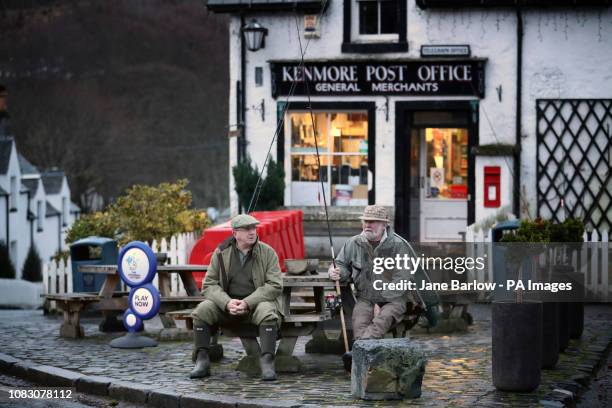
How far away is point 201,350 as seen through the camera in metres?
11.7

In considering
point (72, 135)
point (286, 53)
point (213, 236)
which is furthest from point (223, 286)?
point (72, 135)

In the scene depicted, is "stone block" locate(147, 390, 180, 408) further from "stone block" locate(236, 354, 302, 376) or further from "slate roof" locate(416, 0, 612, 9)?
"slate roof" locate(416, 0, 612, 9)

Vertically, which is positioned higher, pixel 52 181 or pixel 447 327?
pixel 52 181

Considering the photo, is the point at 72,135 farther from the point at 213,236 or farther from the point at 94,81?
the point at 213,236

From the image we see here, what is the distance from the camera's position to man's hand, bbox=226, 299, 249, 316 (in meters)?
11.6

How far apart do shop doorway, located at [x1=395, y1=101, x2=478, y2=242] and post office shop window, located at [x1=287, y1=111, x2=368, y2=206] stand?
814 mm

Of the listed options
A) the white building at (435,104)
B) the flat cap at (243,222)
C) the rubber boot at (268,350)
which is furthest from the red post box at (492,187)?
the rubber boot at (268,350)

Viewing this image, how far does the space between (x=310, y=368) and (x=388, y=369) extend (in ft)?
6.49

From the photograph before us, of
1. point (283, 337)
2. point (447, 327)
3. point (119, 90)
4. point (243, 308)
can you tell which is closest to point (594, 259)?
point (447, 327)

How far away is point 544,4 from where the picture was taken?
2202 centimetres

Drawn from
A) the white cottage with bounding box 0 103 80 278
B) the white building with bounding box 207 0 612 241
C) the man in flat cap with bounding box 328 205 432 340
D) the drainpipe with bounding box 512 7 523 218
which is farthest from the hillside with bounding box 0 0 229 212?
the man in flat cap with bounding box 328 205 432 340

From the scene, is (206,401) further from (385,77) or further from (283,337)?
(385,77)

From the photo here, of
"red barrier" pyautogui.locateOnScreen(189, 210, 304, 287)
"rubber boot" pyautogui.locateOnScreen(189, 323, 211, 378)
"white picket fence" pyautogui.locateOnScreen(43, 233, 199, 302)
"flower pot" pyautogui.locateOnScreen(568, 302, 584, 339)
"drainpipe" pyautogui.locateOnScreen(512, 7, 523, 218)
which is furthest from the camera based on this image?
"drainpipe" pyautogui.locateOnScreen(512, 7, 523, 218)

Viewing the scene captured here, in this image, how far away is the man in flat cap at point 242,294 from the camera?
11.6 m
